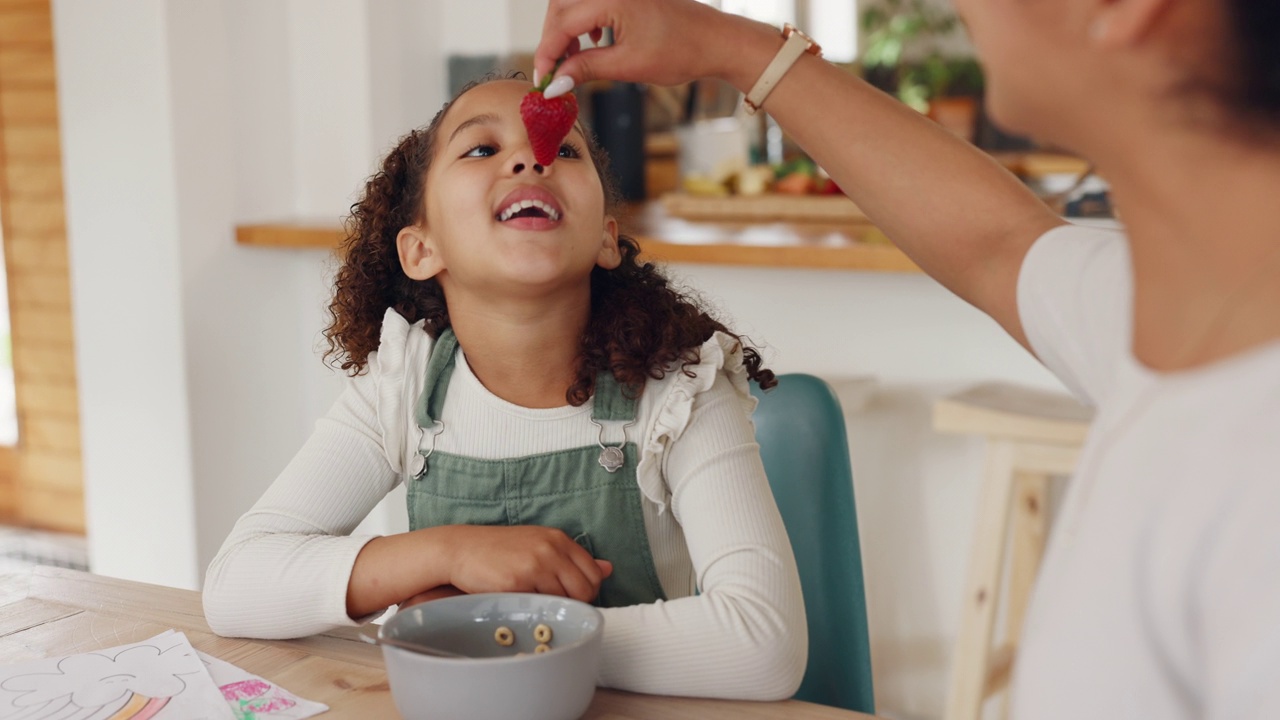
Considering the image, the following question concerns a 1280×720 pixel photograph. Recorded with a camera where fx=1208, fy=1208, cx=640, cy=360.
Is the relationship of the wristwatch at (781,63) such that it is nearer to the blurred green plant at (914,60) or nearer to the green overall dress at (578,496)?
the green overall dress at (578,496)

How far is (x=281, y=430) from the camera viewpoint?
106 inches

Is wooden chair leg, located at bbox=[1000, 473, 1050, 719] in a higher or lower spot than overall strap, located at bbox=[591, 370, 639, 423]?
lower

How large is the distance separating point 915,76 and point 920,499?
402 centimetres

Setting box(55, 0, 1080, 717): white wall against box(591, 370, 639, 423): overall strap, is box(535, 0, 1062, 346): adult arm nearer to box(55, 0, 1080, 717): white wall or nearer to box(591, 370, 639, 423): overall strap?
box(591, 370, 639, 423): overall strap

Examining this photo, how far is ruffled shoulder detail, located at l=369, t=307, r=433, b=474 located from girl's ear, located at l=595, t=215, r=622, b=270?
21 centimetres

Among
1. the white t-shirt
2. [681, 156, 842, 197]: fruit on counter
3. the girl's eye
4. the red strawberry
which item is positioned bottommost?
[681, 156, 842, 197]: fruit on counter

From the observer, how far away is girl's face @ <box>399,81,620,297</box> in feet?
3.79

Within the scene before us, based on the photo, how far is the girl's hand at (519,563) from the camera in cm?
97

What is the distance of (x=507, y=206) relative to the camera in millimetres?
1173

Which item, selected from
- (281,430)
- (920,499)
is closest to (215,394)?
(281,430)

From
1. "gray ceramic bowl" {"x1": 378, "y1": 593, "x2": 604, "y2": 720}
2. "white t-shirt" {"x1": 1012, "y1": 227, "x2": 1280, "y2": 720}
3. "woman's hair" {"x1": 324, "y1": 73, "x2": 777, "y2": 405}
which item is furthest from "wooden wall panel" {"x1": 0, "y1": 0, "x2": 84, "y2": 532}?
"white t-shirt" {"x1": 1012, "y1": 227, "x2": 1280, "y2": 720}

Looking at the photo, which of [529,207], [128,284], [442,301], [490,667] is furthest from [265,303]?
[490,667]

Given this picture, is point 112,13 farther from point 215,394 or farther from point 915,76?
point 915,76

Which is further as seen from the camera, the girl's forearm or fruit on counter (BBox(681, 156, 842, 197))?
fruit on counter (BBox(681, 156, 842, 197))
